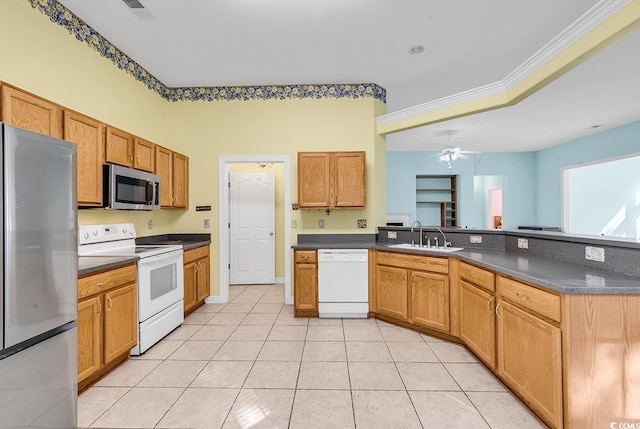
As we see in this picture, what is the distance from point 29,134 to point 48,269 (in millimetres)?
622

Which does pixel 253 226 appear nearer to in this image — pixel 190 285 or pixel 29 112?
pixel 190 285

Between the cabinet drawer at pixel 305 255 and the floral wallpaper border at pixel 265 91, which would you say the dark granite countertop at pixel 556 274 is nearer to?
the cabinet drawer at pixel 305 255

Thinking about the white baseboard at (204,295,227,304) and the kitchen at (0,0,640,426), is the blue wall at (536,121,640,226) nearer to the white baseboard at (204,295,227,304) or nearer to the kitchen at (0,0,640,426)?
the kitchen at (0,0,640,426)

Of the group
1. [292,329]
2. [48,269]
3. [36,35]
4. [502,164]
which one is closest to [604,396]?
[292,329]

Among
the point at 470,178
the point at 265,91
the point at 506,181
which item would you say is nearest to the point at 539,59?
the point at 265,91

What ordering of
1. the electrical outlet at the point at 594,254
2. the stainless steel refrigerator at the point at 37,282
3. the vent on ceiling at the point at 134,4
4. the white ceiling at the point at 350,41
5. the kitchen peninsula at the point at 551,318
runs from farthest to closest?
the white ceiling at the point at 350,41 < the vent on ceiling at the point at 134,4 < the electrical outlet at the point at 594,254 < the kitchen peninsula at the point at 551,318 < the stainless steel refrigerator at the point at 37,282

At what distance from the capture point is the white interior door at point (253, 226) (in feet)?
17.4

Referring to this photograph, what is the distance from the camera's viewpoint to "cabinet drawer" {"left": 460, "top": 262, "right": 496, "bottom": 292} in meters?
2.22

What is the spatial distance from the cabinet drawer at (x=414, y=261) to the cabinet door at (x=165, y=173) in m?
2.71

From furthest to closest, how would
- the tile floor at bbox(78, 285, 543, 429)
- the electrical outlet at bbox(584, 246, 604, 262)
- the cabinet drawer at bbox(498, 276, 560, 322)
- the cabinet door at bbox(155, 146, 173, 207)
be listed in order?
the cabinet door at bbox(155, 146, 173, 207)
the electrical outlet at bbox(584, 246, 604, 262)
the tile floor at bbox(78, 285, 543, 429)
the cabinet drawer at bbox(498, 276, 560, 322)

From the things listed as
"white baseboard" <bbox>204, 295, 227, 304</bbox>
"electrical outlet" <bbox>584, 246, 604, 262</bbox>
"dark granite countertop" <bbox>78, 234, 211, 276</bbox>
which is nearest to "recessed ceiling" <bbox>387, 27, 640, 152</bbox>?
"electrical outlet" <bbox>584, 246, 604, 262</bbox>

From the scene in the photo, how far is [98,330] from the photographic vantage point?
2.17m

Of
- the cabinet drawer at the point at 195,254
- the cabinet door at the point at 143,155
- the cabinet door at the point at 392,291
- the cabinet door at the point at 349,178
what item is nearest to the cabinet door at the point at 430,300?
the cabinet door at the point at 392,291

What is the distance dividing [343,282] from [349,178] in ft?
4.32
